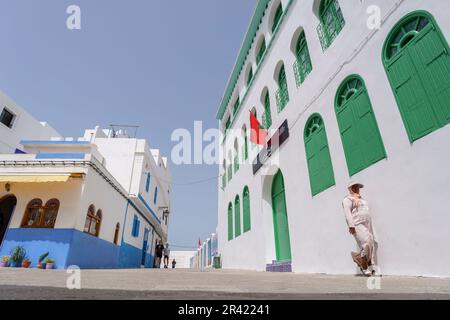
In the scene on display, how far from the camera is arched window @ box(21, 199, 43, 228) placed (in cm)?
892

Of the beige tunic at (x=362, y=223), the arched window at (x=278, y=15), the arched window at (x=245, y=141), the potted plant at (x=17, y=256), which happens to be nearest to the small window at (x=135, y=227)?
the potted plant at (x=17, y=256)

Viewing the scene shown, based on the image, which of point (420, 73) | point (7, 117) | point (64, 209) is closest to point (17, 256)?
point (64, 209)

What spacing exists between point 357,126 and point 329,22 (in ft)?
10.1

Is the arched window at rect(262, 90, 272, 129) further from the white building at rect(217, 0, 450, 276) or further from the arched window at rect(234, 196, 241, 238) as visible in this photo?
the arched window at rect(234, 196, 241, 238)

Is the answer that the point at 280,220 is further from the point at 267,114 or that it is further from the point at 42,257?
the point at 42,257

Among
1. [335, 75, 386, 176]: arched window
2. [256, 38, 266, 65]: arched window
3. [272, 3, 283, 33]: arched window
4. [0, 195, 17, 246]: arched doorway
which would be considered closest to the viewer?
[335, 75, 386, 176]: arched window

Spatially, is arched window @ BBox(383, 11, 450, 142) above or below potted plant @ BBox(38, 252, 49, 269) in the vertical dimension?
above

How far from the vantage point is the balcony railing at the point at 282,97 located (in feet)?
26.5

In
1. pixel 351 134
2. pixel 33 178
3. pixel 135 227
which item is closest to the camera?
pixel 351 134

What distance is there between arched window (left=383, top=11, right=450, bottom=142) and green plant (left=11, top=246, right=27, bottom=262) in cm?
1100

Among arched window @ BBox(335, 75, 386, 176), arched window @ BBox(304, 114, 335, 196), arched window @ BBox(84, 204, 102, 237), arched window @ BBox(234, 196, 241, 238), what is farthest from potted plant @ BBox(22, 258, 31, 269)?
arched window @ BBox(335, 75, 386, 176)

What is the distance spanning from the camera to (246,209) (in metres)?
10.5
